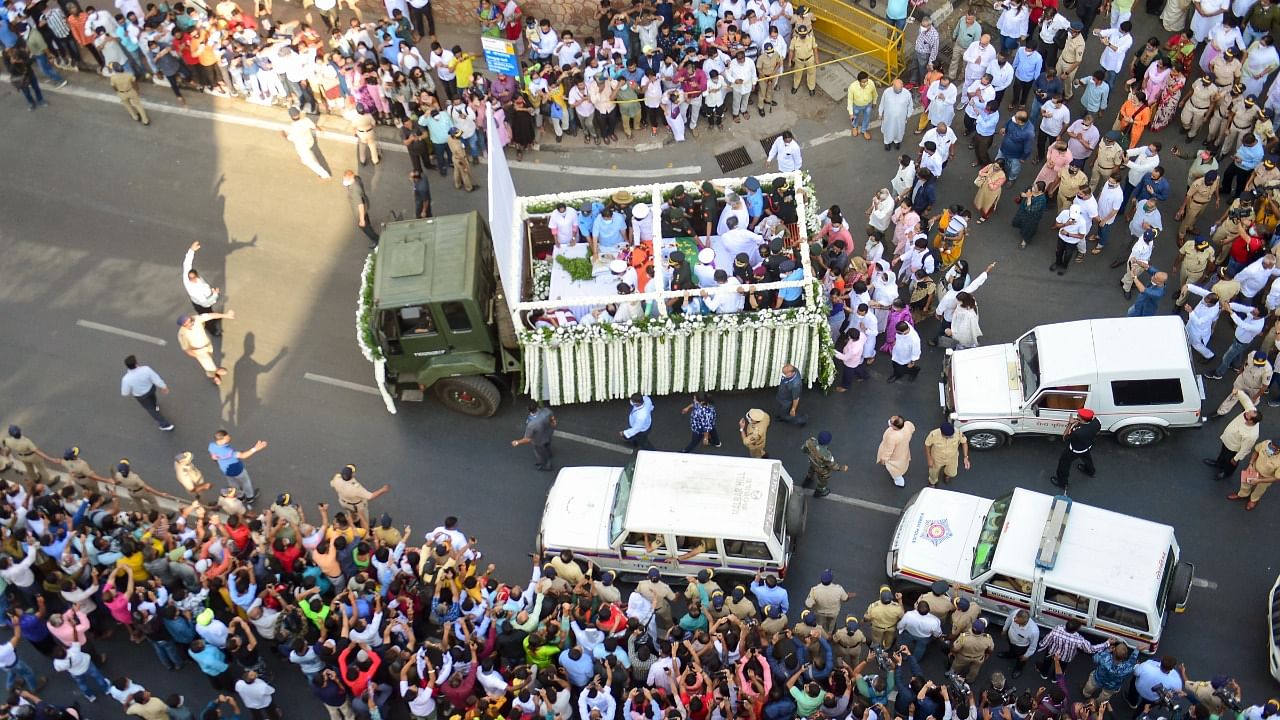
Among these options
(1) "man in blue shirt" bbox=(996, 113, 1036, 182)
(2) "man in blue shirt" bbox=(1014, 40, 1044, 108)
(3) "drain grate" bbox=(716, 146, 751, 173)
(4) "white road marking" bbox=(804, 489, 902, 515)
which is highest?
(2) "man in blue shirt" bbox=(1014, 40, 1044, 108)

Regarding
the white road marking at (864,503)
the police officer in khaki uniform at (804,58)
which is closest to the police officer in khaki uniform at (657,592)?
the white road marking at (864,503)

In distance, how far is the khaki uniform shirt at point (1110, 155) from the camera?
19438mm

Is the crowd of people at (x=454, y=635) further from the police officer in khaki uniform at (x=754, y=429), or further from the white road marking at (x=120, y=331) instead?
the white road marking at (x=120, y=331)

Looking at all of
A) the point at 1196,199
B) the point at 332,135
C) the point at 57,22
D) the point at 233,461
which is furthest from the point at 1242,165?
the point at 57,22

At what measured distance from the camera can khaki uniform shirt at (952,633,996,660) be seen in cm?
1412

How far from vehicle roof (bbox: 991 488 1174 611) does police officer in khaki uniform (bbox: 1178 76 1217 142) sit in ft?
29.1

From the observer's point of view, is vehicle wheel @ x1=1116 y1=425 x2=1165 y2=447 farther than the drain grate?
No

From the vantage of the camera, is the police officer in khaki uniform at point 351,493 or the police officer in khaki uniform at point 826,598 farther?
the police officer in khaki uniform at point 351,493

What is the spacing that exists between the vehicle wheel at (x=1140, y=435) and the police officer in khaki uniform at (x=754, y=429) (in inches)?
193

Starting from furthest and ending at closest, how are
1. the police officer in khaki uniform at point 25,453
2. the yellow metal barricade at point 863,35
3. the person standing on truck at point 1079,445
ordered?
the yellow metal barricade at point 863,35 < the police officer in khaki uniform at point 25,453 < the person standing on truck at point 1079,445

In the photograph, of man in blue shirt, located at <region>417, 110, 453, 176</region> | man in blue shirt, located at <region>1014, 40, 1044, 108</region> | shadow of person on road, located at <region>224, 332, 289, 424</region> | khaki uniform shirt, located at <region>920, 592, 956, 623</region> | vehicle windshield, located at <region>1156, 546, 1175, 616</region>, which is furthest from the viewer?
man in blue shirt, located at <region>1014, 40, 1044, 108</region>

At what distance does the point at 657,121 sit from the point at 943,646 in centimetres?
1126

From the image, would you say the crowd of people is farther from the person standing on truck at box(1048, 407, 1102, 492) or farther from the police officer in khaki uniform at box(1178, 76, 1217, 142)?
the police officer in khaki uniform at box(1178, 76, 1217, 142)

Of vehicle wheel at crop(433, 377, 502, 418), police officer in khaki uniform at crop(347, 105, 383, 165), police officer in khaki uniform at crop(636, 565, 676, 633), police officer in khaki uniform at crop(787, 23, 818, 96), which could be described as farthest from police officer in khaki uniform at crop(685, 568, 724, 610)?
police officer in khaki uniform at crop(787, 23, 818, 96)
